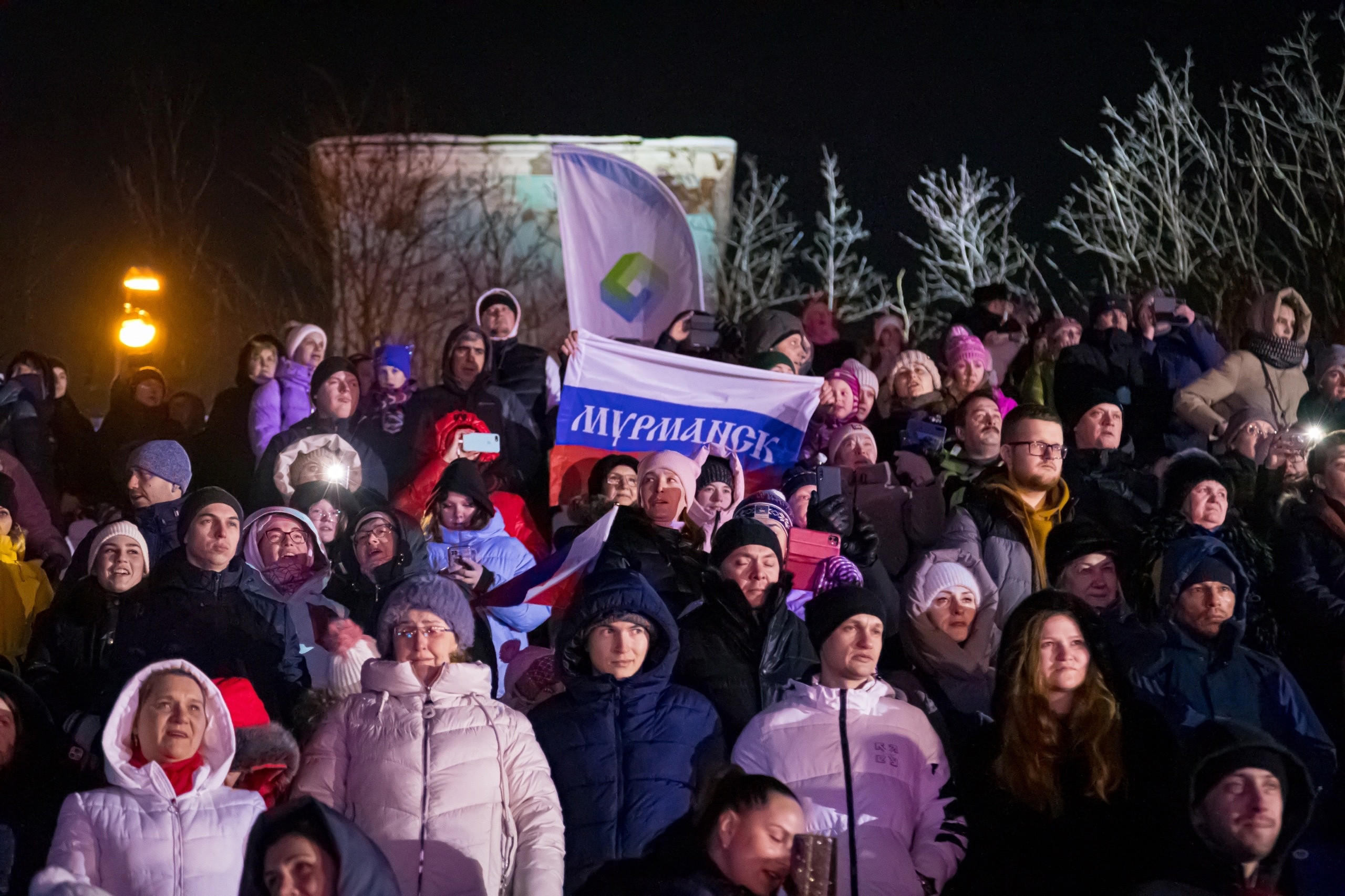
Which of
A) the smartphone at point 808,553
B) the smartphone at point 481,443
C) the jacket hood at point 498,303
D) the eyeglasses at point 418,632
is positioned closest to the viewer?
the eyeglasses at point 418,632

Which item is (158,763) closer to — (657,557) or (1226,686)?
(657,557)

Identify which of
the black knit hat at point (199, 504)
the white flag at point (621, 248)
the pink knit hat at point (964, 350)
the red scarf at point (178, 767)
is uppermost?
the white flag at point (621, 248)

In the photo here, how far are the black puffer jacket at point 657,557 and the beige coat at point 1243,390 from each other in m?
3.55

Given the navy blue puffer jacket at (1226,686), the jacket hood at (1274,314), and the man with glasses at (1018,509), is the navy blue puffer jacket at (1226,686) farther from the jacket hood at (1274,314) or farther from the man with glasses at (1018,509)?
the jacket hood at (1274,314)

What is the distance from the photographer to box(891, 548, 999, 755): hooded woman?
19.6ft

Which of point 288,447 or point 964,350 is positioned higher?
point 964,350

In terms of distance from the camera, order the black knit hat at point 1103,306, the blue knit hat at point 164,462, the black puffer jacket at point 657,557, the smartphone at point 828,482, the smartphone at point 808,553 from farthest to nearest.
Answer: the black knit hat at point 1103,306, the smartphone at point 828,482, the blue knit hat at point 164,462, the smartphone at point 808,553, the black puffer jacket at point 657,557

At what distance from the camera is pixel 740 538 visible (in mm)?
6336

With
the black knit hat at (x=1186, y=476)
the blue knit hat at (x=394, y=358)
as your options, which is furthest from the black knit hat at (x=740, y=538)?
the blue knit hat at (x=394, y=358)

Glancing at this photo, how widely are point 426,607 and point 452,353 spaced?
12.8 ft

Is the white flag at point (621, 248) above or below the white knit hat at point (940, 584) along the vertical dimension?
above

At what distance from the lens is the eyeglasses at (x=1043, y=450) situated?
7.23m

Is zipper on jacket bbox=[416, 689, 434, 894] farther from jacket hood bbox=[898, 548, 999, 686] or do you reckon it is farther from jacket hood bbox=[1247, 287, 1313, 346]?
jacket hood bbox=[1247, 287, 1313, 346]

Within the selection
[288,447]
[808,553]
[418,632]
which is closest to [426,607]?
[418,632]
